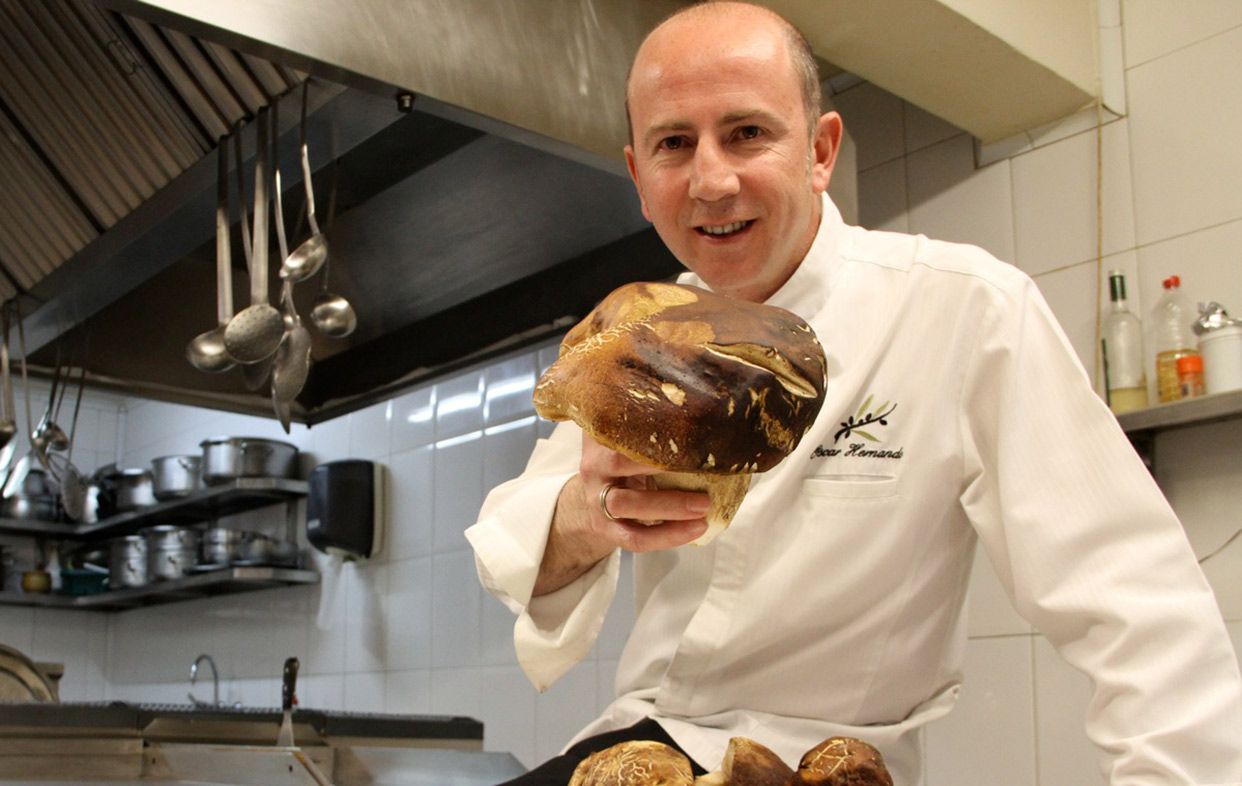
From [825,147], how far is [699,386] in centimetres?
53

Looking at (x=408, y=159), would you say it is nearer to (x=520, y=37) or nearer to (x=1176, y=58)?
(x=520, y=37)

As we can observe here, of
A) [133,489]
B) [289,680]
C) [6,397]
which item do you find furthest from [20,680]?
[133,489]

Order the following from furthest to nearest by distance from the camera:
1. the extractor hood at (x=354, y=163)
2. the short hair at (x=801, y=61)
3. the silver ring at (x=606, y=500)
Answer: the extractor hood at (x=354, y=163)
the short hair at (x=801, y=61)
the silver ring at (x=606, y=500)

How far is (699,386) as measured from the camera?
533 mm

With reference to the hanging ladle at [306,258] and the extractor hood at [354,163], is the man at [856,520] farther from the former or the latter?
the hanging ladle at [306,258]

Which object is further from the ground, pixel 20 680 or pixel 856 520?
pixel 856 520

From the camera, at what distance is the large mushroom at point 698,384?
533 millimetres

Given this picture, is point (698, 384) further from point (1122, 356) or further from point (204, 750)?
point (204, 750)

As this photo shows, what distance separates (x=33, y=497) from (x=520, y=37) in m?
3.65

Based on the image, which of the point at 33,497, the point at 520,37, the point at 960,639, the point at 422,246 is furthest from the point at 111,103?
the point at 33,497

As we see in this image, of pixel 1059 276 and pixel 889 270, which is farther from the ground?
pixel 1059 276

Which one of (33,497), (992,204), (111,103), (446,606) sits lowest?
(446,606)

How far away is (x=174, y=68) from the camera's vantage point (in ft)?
6.43

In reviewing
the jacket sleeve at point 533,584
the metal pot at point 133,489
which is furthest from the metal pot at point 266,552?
the jacket sleeve at point 533,584
